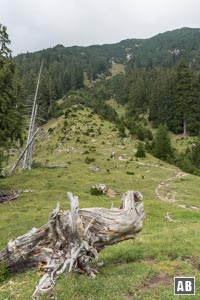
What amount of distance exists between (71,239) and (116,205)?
16.1m

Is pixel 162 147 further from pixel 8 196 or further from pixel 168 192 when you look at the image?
pixel 8 196

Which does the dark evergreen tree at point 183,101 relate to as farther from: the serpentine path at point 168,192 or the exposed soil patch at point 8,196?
the exposed soil patch at point 8,196

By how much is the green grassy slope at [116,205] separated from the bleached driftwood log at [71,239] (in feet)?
1.41

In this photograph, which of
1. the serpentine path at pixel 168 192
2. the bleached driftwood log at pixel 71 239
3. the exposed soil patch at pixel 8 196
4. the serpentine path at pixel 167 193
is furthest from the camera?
the exposed soil patch at pixel 8 196

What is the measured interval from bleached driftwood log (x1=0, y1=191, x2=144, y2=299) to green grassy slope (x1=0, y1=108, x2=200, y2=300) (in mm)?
429

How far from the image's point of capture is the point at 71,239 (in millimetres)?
11820

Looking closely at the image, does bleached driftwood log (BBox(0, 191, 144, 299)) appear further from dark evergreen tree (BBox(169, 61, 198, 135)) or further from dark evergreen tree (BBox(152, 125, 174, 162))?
dark evergreen tree (BBox(169, 61, 198, 135))

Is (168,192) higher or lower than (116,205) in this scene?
lower

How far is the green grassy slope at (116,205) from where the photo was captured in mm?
11211

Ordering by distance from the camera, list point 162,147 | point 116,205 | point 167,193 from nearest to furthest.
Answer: point 116,205, point 167,193, point 162,147

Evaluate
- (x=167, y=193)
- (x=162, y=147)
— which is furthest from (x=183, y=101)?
(x=167, y=193)

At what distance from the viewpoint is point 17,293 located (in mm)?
11312

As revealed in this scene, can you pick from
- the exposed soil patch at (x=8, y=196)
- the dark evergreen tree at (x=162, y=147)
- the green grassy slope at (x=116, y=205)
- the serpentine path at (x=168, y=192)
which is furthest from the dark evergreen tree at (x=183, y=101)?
the exposed soil patch at (x=8, y=196)

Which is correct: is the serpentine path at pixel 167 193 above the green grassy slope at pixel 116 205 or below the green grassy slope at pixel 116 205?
below
